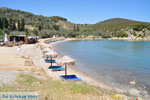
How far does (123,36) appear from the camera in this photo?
9050 cm

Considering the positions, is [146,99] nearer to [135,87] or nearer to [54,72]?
[135,87]

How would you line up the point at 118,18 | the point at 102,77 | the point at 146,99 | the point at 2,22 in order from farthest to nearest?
the point at 118,18 → the point at 2,22 → the point at 102,77 → the point at 146,99

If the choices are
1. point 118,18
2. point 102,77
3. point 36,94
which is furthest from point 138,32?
point 36,94

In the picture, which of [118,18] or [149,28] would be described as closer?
[149,28]

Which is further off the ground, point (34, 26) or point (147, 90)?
point (34, 26)

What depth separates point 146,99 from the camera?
7.22 meters

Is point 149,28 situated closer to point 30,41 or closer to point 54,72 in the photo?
point 30,41

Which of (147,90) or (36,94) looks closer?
(36,94)

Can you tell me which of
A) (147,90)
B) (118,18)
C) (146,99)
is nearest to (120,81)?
(147,90)

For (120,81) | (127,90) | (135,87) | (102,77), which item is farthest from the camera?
(102,77)

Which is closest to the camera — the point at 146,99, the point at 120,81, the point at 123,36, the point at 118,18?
the point at 146,99

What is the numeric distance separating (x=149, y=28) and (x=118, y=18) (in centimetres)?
7852

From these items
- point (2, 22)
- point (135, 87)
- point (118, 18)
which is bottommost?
point (135, 87)

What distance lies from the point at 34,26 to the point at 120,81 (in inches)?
2950
